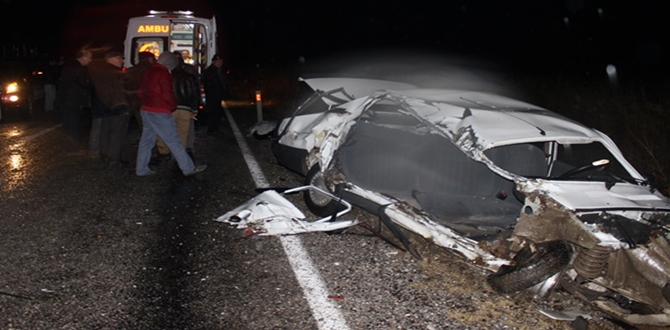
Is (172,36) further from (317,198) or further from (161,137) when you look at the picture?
(317,198)

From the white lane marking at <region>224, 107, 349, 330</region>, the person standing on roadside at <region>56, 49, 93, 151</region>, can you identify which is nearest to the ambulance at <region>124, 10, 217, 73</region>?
the person standing on roadside at <region>56, 49, 93, 151</region>

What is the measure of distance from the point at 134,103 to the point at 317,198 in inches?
169

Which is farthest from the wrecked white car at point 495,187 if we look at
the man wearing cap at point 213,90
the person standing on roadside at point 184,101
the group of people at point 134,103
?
the man wearing cap at point 213,90

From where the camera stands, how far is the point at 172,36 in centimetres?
1571

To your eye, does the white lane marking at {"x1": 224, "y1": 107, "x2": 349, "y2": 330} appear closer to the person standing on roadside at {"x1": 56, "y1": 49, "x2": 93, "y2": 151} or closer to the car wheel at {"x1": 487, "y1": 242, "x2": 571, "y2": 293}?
the car wheel at {"x1": 487, "y1": 242, "x2": 571, "y2": 293}

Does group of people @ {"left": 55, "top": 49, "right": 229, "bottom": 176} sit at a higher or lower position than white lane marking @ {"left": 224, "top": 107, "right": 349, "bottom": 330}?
higher

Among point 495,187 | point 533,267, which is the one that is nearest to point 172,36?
point 495,187

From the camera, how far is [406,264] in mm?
5129

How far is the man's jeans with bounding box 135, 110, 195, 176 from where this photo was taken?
7.91 m

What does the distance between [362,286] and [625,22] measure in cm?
1556

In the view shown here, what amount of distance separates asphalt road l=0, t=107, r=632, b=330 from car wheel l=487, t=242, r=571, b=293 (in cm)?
16

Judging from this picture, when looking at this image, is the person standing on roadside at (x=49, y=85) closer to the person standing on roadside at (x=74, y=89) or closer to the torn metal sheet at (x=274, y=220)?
the person standing on roadside at (x=74, y=89)

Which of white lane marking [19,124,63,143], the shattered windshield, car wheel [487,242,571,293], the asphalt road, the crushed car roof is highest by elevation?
the crushed car roof

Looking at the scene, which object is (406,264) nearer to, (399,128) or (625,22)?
(399,128)
